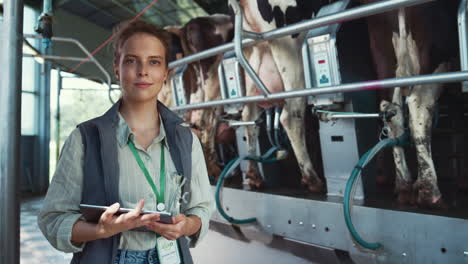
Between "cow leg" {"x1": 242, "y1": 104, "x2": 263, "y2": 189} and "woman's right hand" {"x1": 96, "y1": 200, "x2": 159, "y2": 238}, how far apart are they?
2414mm

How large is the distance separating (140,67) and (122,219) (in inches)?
13.3

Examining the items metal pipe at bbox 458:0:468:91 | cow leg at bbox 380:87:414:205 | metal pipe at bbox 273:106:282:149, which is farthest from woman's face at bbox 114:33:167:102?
metal pipe at bbox 273:106:282:149

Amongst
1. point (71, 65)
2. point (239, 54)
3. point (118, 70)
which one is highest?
point (71, 65)

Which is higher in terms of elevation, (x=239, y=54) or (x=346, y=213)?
(x=239, y=54)

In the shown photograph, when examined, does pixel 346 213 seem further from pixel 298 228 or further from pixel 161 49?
pixel 161 49

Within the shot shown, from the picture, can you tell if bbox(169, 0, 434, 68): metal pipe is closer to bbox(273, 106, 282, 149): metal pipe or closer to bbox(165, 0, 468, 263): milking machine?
bbox(165, 0, 468, 263): milking machine

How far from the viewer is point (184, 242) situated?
2.97ft

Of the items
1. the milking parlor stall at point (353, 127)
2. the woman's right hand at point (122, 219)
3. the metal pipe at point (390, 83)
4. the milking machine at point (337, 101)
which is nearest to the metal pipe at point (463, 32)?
the milking parlor stall at point (353, 127)

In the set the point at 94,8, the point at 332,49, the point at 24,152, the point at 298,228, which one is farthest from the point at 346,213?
the point at 24,152

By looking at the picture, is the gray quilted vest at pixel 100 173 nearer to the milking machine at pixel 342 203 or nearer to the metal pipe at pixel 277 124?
the milking machine at pixel 342 203

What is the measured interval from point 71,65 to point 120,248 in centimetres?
915

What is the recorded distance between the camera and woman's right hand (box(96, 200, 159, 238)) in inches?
28.5

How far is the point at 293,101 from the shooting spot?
2836 mm

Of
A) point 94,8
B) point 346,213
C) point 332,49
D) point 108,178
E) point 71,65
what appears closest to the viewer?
point 108,178
